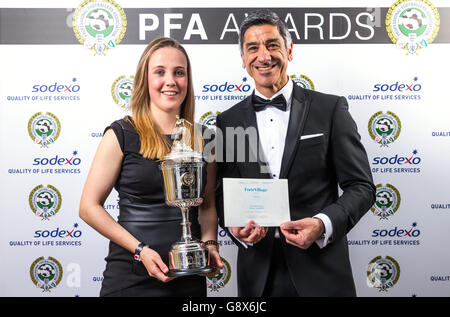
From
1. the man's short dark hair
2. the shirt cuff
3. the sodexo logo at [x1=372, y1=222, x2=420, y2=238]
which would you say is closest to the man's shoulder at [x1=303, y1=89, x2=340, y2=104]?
the man's short dark hair

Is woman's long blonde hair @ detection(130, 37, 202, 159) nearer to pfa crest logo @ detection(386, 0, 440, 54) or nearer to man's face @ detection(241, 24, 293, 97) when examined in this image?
man's face @ detection(241, 24, 293, 97)

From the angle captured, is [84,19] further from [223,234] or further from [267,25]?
[223,234]

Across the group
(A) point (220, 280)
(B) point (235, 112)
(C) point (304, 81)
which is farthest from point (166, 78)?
(A) point (220, 280)

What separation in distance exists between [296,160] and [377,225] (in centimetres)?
142

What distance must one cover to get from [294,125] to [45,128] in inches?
82.5

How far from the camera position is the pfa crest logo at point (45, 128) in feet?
12.2

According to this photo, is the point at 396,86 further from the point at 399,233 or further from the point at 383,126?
the point at 399,233

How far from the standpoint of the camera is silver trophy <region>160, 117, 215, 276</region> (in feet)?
7.81

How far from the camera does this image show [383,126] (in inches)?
145

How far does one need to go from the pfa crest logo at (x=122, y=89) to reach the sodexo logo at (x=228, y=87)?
0.60 m

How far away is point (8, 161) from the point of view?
12.2ft

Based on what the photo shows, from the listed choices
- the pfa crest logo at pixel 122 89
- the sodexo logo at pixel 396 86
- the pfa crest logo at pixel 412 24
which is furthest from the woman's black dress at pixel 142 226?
the pfa crest logo at pixel 412 24

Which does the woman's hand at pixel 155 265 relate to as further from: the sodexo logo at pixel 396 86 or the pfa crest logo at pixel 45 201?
the sodexo logo at pixel 396 86
